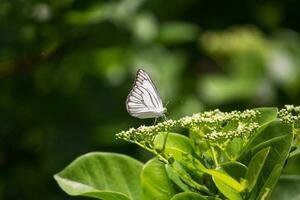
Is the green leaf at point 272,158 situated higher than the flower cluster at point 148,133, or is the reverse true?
the flower cluster at point 148,133

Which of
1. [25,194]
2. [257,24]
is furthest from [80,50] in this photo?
[257,24]

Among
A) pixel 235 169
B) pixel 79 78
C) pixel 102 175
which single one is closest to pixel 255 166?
pixel 235 169

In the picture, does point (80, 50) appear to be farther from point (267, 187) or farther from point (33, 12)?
point (267, 187)

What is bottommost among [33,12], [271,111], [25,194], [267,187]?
[25,194]

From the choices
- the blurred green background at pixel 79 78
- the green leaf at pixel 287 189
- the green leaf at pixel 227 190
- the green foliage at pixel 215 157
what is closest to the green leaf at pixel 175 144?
the green foliage at pixel 215 157

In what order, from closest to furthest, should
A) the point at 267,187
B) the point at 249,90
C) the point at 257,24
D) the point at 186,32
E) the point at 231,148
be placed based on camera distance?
the point at 267,187
the point at 231,148
the point at 186,32
the point at 249,90
the point at 257,24

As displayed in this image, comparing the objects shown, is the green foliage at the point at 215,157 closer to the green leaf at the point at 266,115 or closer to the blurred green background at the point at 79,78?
the green leaf at the point at 266,115

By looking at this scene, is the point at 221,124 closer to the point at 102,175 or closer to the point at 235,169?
the point at 235,169
